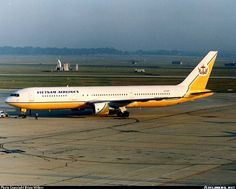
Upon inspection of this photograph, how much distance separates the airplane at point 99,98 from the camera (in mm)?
61375

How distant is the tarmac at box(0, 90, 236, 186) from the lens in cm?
3042

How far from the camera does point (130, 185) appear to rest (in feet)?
92.2

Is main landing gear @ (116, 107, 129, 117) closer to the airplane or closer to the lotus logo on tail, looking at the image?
the airplane

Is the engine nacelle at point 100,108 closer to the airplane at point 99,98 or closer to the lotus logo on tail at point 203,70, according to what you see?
the airplane at point 99,98

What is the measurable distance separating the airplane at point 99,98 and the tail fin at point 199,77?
2.01 feet

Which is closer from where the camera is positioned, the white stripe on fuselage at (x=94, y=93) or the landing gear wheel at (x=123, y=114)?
the white stripe on fuselage at (x=94, y=93)

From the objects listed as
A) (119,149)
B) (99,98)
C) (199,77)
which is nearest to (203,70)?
(199,77)

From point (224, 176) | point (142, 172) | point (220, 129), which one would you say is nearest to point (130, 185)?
point (142, 172)

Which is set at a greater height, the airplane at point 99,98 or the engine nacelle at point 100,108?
the airplane at point 99,98

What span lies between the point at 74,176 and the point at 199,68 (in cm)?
4219

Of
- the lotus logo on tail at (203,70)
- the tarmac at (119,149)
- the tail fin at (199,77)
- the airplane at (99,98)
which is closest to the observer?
the tarmac at (119,149)

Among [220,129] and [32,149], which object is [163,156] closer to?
[32,149]

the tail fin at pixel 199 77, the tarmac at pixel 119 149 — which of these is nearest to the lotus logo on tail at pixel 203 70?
the tail fin at pixel 199 77

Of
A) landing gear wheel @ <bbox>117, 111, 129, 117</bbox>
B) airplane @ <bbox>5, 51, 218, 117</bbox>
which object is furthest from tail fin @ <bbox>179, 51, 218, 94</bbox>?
landing gear wheel @ <bbox>117, 111, 129, 117</bbox>
